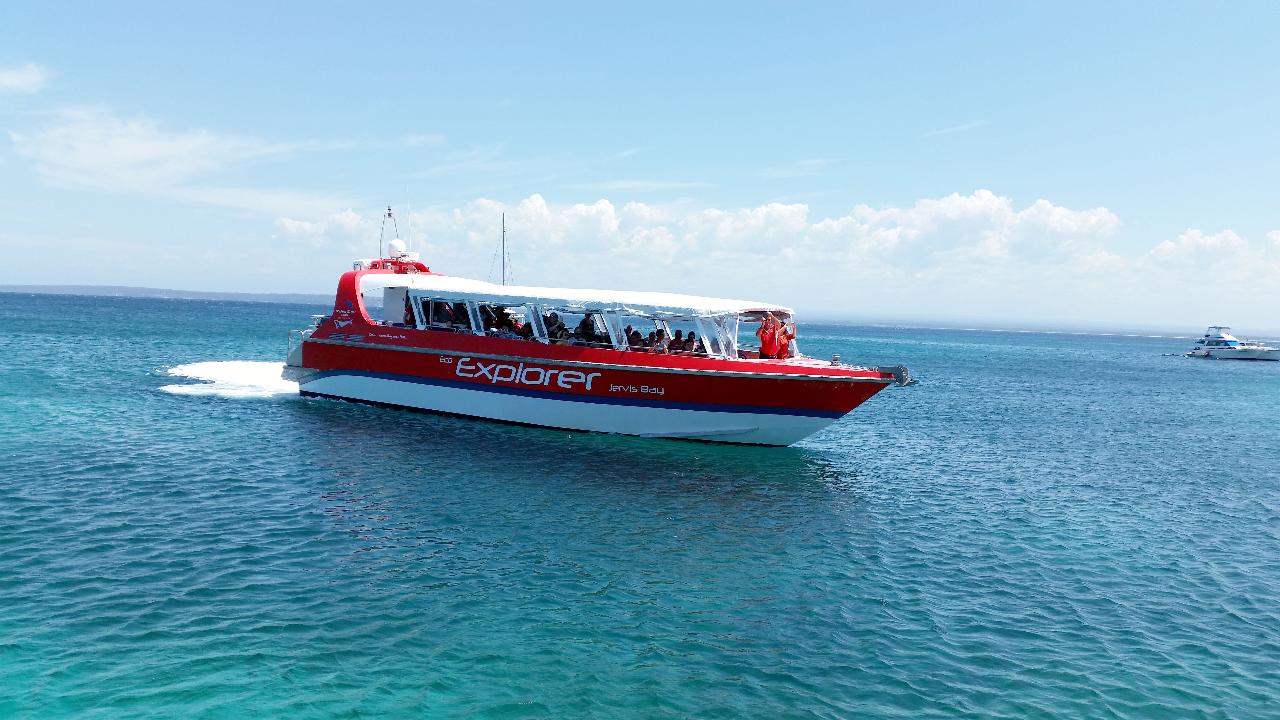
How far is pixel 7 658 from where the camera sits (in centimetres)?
962

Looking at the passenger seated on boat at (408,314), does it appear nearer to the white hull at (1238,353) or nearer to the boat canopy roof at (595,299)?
the boat canopy roof at (595,299)

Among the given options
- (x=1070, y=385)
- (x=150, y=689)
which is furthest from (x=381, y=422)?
(x=1070, y=385)

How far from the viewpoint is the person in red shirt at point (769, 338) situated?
84.6 ft

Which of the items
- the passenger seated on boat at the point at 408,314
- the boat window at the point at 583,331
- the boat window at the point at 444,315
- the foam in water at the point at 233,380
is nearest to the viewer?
the boat window at the point at 583,331

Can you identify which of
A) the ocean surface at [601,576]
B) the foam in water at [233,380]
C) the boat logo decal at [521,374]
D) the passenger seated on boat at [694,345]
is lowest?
the ocean surface at [601,576]

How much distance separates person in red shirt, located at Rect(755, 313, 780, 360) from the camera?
84.6 feet

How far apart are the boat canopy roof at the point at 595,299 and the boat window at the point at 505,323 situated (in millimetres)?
609

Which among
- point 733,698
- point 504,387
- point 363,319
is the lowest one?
point 733,698

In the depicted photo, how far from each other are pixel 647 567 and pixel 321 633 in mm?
5624

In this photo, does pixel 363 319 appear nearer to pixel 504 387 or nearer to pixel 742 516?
pixel 504 387

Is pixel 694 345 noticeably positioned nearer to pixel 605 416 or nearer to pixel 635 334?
pixel 635 334

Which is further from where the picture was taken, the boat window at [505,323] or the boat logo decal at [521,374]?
the boat window at [505,323]

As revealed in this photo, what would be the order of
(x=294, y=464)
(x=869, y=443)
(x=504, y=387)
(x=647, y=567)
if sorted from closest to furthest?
(x=647, y=567)
(x=294, y=464)
(x=504, y=387)
(x=869, y=443)

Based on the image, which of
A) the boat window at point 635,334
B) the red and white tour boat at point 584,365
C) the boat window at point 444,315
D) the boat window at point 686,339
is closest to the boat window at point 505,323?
the red and white tour boat at point 584,365
